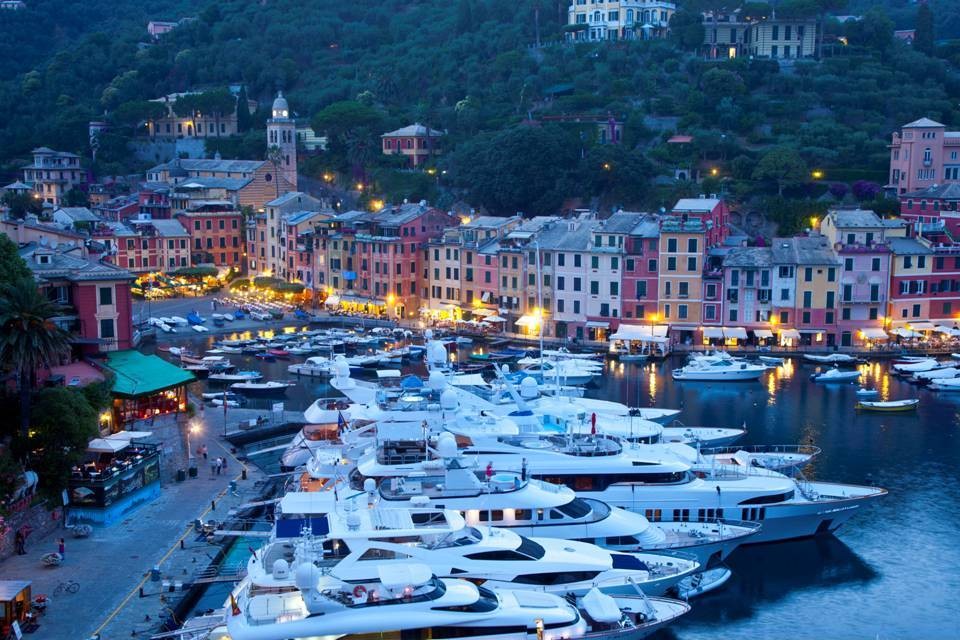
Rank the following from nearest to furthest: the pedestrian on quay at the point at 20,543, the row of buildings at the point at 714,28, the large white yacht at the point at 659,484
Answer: the pedestrian on quay at the point at 20,543 < the large white yacht at the point at 659,484 < the row of buildings at the point at 714,28

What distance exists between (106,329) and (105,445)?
8.56 meters

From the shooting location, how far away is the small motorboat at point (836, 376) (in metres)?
57.2

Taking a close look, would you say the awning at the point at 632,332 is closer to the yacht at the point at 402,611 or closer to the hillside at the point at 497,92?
the hillside at the point at 497,92

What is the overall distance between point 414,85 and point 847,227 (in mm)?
59996

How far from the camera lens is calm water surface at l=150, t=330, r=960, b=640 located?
29688 millimetres

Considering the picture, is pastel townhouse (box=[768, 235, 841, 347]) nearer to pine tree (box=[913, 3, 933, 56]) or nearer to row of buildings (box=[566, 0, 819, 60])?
row of buildings (box=[566, 0, 819, 60])

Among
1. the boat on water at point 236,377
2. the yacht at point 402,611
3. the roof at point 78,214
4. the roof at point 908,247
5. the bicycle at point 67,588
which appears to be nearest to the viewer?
the yacht at point 402,611

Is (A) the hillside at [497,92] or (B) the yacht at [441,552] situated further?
(A) the hillside at [497,92]

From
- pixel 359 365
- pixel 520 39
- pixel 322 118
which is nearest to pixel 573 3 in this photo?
pixel 520 39

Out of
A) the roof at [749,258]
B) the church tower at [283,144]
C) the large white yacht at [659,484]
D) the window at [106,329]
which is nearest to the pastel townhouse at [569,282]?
the roof at [749,258]

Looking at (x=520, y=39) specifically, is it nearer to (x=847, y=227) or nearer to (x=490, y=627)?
(x=847, y=227)

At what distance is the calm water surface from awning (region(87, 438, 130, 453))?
57.5 feet

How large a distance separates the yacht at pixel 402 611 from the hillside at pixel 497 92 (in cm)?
5912

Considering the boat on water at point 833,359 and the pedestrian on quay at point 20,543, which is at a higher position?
the boat on water at point 833,359
